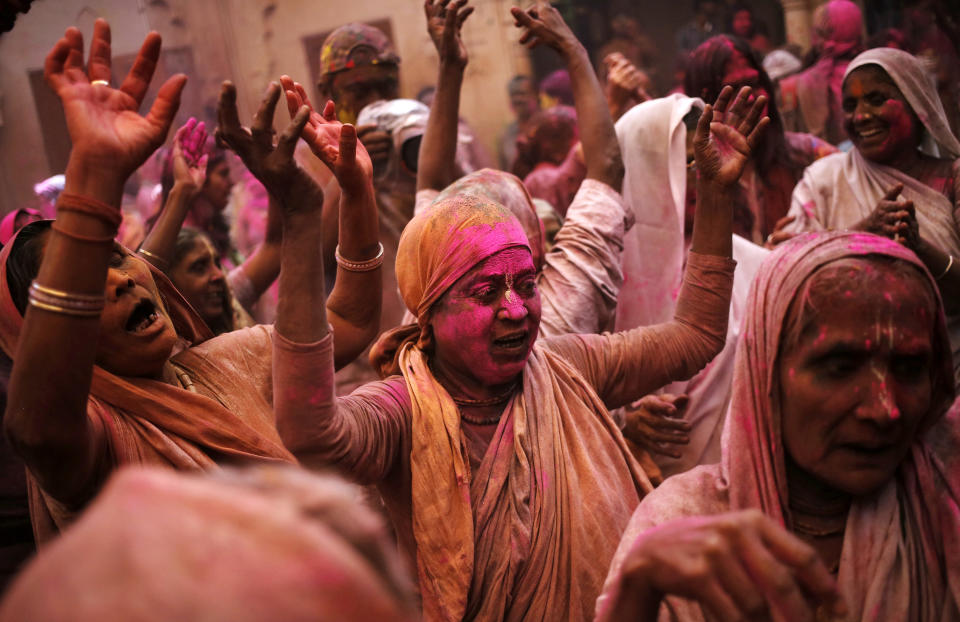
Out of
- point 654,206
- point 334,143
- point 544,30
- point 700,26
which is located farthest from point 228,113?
point 700,26

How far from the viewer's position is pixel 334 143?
2.54 m

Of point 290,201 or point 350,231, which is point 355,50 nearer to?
point 350,231

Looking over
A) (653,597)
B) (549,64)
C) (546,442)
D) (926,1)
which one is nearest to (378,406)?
(546,442)

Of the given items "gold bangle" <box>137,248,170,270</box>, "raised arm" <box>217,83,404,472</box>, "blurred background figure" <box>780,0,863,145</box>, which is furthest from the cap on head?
"blurred background figure" <box>780,0,863,145</box>

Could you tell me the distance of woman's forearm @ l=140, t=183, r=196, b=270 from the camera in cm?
366

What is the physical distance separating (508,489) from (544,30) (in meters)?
2.13

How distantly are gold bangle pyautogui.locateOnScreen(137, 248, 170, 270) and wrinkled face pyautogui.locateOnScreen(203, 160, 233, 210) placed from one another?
242 cm

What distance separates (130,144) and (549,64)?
1176cm

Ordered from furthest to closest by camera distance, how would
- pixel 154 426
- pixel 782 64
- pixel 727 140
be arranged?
pixel 782 64 < pixel 727 140 < pixel 154 426

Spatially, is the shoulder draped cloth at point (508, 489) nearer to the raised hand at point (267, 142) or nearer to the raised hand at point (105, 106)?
the raised hand at point (267, 142)

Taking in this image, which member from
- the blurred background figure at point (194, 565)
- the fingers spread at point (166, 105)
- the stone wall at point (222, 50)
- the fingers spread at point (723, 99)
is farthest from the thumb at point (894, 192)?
the stone wall at point (222, 50)

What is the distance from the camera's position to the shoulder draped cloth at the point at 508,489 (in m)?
2.43

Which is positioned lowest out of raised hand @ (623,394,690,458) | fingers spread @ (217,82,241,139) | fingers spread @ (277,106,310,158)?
raised hand @ (623,394,690,458)

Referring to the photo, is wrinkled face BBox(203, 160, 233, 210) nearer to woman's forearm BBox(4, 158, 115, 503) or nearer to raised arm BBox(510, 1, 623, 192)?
raised arm BBox(510, 1, 623, 192)
